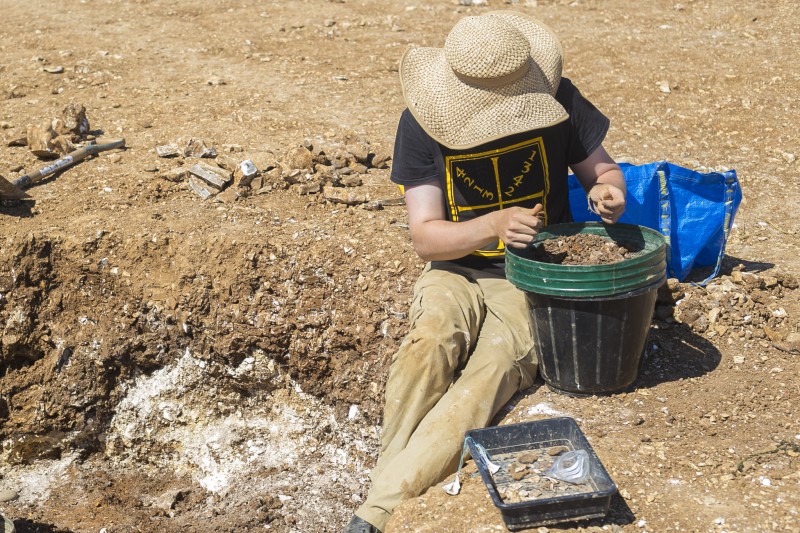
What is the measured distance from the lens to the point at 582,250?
3391 millimetres

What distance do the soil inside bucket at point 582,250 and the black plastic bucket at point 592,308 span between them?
0.09ft

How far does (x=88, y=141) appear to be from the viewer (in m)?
5.76

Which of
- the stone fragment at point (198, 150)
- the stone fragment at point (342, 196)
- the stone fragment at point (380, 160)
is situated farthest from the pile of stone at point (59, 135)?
the stone fragment at point (380, 160)

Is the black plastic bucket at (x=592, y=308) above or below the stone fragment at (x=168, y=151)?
above

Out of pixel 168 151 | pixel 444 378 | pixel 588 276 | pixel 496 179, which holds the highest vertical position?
pixel 496 179

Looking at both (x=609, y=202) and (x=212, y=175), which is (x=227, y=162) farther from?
(x=609, y=202)

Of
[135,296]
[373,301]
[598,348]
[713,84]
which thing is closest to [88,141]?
[135,296]

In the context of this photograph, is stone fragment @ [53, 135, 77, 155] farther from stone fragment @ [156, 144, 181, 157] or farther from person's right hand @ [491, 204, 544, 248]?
person's right hand @ [491, 204, 544, 248]

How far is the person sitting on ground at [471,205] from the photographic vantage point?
3.12m

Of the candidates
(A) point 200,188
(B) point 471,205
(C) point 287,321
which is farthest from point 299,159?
(B) point 471,205

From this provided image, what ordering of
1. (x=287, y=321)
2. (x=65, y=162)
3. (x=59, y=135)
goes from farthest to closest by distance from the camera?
(x=59, y=135), (x=65, y=162), (x=287, y=321)

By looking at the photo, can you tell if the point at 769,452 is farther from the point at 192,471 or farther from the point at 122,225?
the point at 122,225

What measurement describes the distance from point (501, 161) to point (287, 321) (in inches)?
62.1

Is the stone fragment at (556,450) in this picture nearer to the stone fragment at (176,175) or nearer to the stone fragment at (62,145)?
the stone fragment at (176,175)
